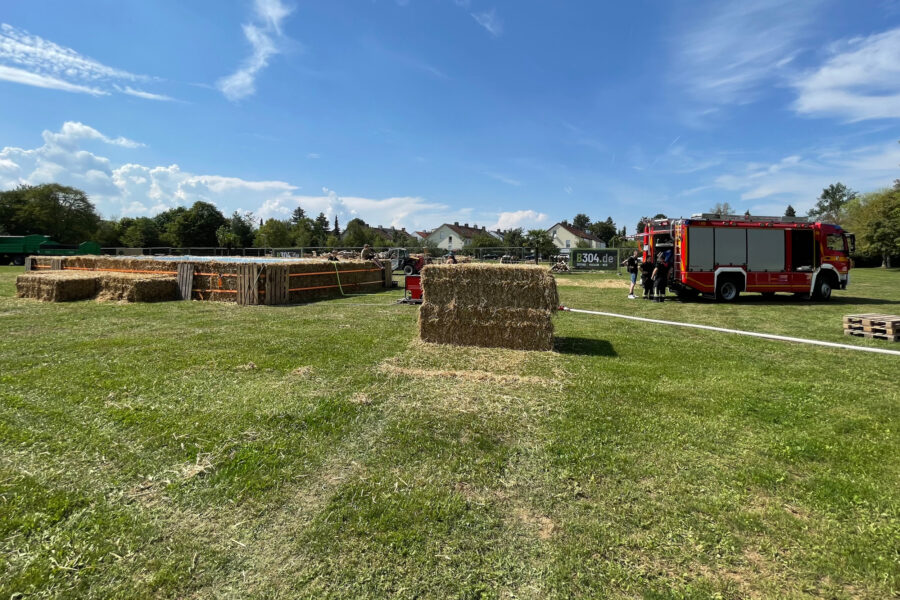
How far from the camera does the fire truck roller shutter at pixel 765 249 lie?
50.6ft

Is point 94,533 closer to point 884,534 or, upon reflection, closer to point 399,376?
point 399,376

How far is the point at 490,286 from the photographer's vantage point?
7938mm

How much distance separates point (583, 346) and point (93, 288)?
17.0 m

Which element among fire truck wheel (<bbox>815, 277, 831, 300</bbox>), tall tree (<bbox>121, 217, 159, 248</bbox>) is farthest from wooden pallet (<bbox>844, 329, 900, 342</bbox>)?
tall tree (<bbox>121, 217, 159, 248</bbox>)

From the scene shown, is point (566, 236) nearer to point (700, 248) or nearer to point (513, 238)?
point (513, 238)

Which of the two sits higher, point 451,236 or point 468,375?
point 451,236

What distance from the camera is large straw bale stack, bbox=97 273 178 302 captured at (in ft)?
46.3

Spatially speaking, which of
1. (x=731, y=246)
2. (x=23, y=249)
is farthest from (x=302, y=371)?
(x=23, y=249)

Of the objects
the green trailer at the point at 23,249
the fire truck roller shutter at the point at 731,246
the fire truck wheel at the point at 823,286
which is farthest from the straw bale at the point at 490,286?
the green trailer at the point at 23,249

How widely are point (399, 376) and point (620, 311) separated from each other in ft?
30.8

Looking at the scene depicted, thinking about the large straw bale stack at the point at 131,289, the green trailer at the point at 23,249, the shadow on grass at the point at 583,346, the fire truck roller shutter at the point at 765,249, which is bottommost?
the shadow on grass at the point at 583,346

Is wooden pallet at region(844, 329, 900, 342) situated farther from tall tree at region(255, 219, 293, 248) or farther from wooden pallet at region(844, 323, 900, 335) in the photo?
tall tree at region(255, 219, 293, 248)

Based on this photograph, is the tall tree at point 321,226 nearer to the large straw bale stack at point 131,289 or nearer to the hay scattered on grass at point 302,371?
the large straw bale stack at point 131,289

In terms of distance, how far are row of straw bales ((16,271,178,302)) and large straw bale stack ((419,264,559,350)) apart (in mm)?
11742
